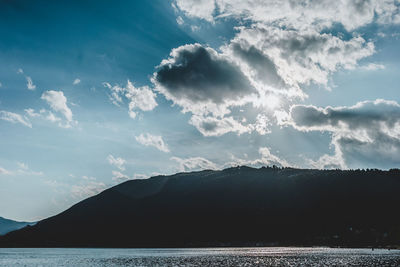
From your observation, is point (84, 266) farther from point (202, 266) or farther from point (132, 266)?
point (202, 266)

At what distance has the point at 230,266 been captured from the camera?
128 m

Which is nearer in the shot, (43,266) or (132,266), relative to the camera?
(132,266)

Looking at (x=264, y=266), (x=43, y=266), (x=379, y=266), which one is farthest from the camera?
(x=43, y=266)

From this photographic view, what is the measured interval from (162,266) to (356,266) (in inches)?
2445

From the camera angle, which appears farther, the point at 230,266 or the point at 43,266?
the point at 43,266

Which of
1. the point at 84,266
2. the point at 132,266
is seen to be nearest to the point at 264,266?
the point at 132,266

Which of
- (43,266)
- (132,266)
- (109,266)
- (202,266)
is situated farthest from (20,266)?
(202,266)

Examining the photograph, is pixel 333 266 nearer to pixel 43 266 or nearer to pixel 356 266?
pixel 356 266

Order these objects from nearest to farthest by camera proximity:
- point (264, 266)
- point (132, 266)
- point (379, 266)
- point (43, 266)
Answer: point (379, 266) < point (264, 266) < point (132, 266) < point (43, 266)

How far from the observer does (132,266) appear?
139 metres

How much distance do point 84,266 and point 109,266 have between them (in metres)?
9.79

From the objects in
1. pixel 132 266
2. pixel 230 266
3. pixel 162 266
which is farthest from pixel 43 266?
pixel 230 266

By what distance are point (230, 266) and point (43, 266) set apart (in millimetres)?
75574

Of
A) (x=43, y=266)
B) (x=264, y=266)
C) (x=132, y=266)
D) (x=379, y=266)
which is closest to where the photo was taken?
(x=379, y=266)
